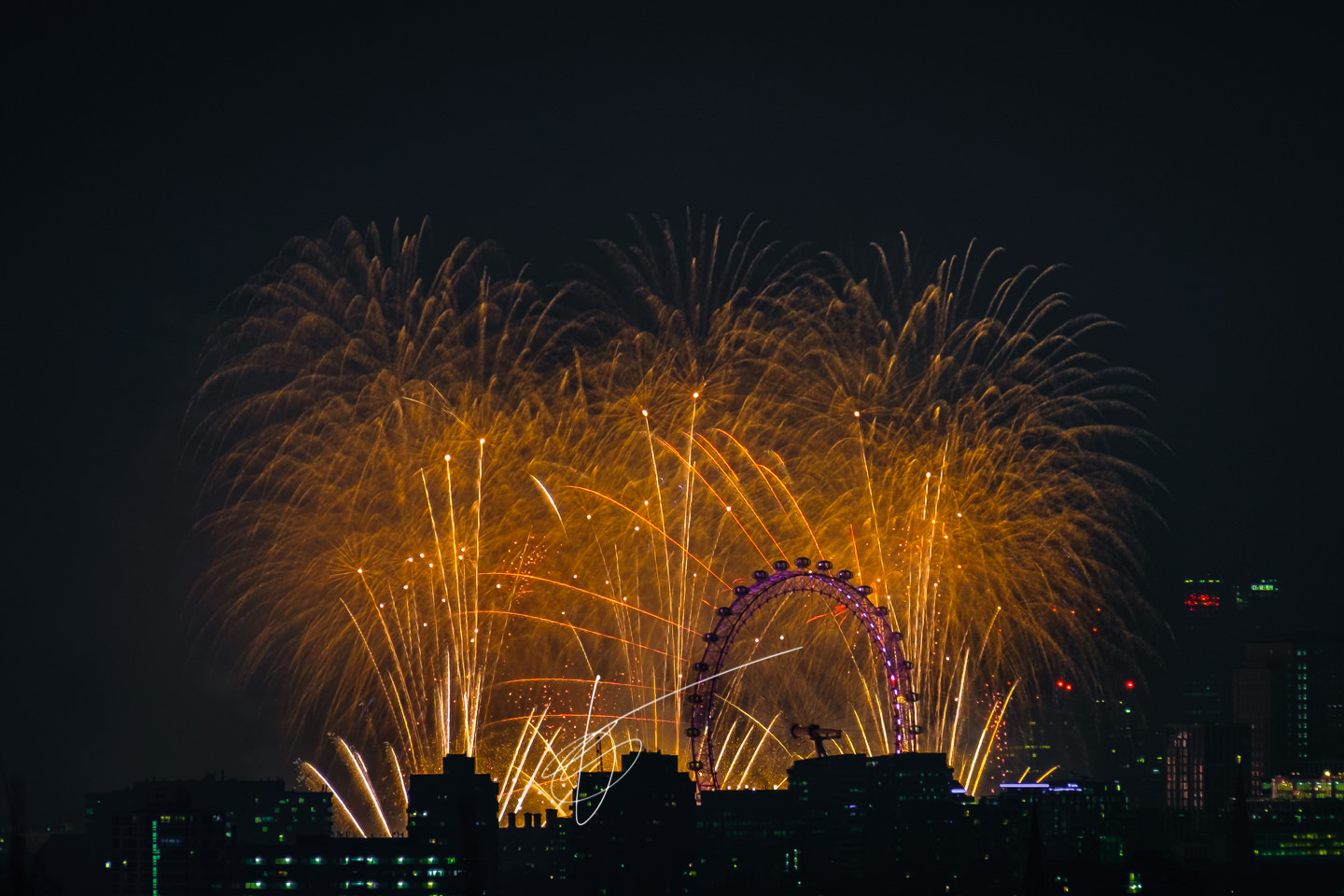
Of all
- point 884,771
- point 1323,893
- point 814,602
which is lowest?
point 1323,893

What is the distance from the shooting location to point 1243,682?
178m

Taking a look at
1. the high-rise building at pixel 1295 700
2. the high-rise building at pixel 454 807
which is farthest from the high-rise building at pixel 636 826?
the high-rise building at pixel 1295 700

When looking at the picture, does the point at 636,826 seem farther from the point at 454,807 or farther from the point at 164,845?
the point at 164,845

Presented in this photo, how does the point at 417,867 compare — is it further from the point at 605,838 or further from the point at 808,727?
the point at 808,727

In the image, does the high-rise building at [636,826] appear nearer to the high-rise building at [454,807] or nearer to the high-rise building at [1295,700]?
the high-rise building at [454,807]

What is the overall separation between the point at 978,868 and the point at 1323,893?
3008 cm

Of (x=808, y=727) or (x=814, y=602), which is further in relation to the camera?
(x=808, y=727)

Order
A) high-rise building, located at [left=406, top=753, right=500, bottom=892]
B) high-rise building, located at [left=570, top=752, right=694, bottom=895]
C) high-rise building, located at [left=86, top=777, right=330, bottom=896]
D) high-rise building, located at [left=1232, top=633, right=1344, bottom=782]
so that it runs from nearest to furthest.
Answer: high-rise building, located at [left=406, top=753, right=500, bottom=892], high-rise building, located at [left=86, top=777, right=330, bottom=896], high-rise building, located at [left=570, top=752, right=694, bottom=895], high-rise building, located at [left=1232, top=633, right=1344, bottom=782]

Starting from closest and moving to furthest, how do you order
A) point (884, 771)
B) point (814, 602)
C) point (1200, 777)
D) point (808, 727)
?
1. point (814, 602)
2. point (808, 727)
3. point (884, 771)
4. point (1200, 777)

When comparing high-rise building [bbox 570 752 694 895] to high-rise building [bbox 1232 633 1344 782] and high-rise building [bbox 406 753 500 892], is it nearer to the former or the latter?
high-rise building [bbox 406 753 500 892]

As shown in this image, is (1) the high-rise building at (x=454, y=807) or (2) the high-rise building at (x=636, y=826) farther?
(2) the high-rise building at (x=636, y=826)

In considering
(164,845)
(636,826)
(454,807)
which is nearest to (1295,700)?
(636,826)

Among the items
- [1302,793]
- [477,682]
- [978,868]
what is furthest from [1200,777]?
[477,682]

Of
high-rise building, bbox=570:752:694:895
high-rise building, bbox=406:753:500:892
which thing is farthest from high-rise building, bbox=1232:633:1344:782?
high-rise building, bbox=406:753:500:892
